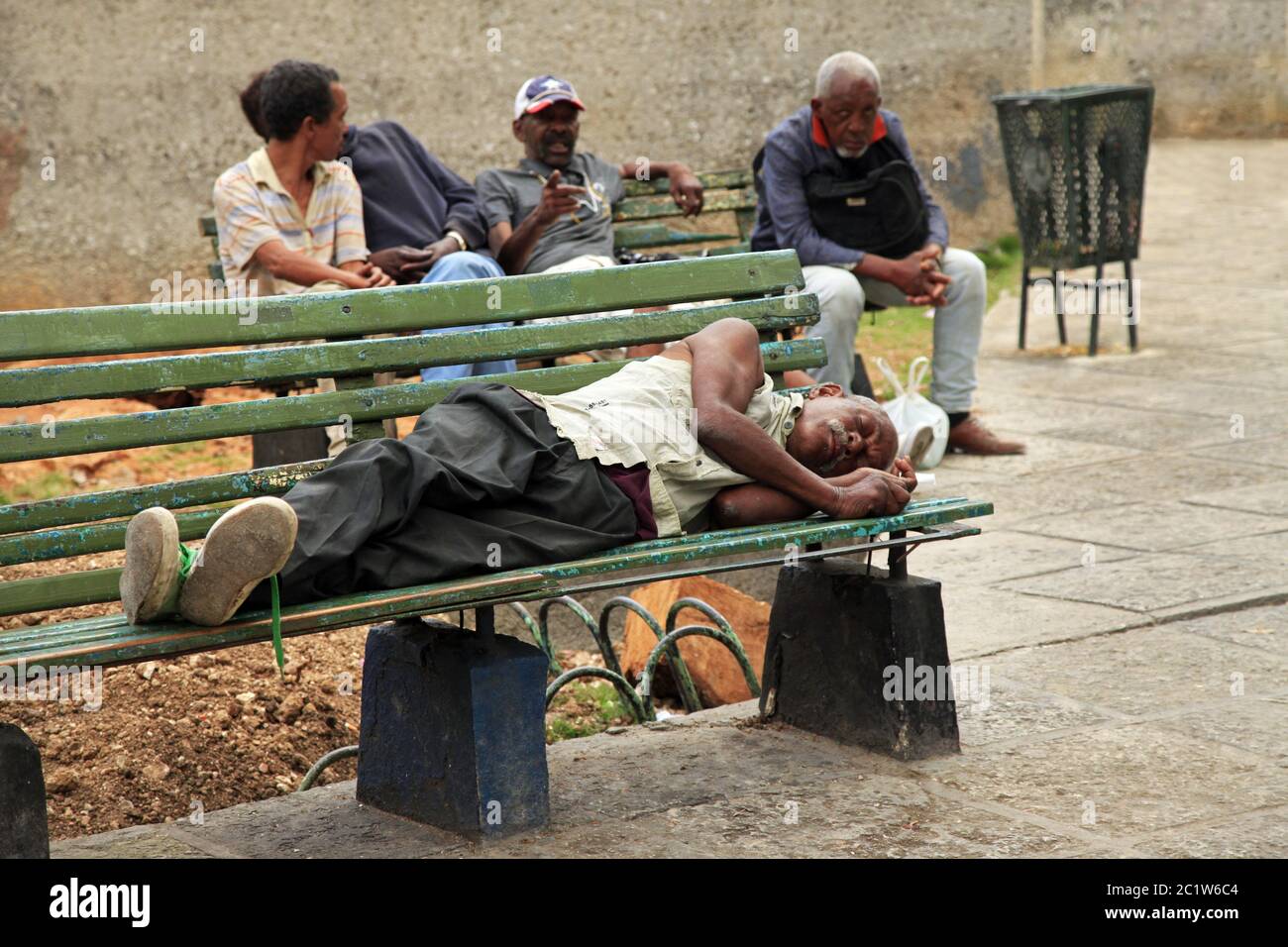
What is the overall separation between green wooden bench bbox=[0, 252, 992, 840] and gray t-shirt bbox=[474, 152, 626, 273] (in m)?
2.54

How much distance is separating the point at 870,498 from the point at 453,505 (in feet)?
3.17

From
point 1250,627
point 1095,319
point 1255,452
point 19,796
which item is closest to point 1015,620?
point 1250,627

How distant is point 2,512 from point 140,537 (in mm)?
528

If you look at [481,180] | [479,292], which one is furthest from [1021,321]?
[479,292]

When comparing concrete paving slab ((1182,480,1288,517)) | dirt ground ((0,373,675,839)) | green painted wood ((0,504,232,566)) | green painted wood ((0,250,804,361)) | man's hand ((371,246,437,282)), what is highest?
man's hand ((371,246,437,282))

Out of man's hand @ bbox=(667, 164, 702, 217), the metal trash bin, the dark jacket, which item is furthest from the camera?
the metal trash bin

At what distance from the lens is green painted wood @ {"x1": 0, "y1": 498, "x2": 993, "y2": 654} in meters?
2.89

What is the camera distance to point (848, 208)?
6.97m

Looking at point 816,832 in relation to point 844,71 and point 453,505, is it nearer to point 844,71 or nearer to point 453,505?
point 453,505

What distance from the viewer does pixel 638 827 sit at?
11.5ft

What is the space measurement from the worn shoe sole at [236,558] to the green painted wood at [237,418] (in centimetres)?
55

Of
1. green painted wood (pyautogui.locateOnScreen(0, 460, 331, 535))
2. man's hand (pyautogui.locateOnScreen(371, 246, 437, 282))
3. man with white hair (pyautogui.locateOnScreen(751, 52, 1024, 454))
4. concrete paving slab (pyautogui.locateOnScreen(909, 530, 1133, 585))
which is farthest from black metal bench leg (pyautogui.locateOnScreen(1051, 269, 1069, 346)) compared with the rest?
green painted wood (pyautogui.locateOnScreen(0, 460, 331, 535))

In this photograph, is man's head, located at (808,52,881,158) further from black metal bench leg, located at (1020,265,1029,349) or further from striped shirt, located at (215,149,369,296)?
black metal bench leg, located at (1020,265,1029,349)

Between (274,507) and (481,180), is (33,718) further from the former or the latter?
(481,180)
